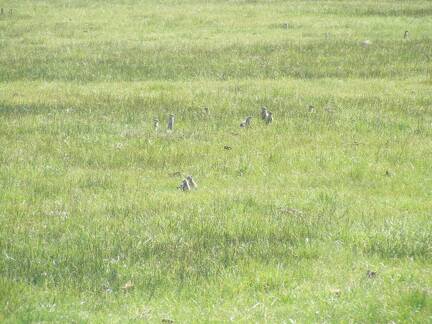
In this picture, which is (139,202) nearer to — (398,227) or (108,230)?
(108,230)

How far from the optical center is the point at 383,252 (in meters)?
9.87

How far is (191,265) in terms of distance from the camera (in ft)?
31.1

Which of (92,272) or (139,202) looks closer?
(92,272)

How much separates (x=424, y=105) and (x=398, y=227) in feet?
33.2

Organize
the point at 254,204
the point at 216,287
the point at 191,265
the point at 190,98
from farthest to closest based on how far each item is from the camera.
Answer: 1. the point at 190,98
2. the point at 254,204
3. the point at 191,265
4. the point at 216,287

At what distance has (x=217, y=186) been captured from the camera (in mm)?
13227

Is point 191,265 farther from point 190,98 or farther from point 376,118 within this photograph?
point 190,98

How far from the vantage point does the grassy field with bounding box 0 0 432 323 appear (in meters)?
8.60

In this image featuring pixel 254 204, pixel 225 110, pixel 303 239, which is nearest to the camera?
pixel 303 239

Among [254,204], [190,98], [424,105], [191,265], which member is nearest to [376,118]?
[424,105]

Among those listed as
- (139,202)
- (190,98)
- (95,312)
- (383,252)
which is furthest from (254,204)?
(190,98)

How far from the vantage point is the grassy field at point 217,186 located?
860 cm

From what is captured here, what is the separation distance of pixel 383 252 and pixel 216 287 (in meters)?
2.28

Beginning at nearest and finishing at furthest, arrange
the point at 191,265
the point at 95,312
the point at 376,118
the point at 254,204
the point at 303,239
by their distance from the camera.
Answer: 1. the point at 95,312
2. the point at 191,265
3. the point at 303,239
4. the point at 254,204
5. the point at 376,118
